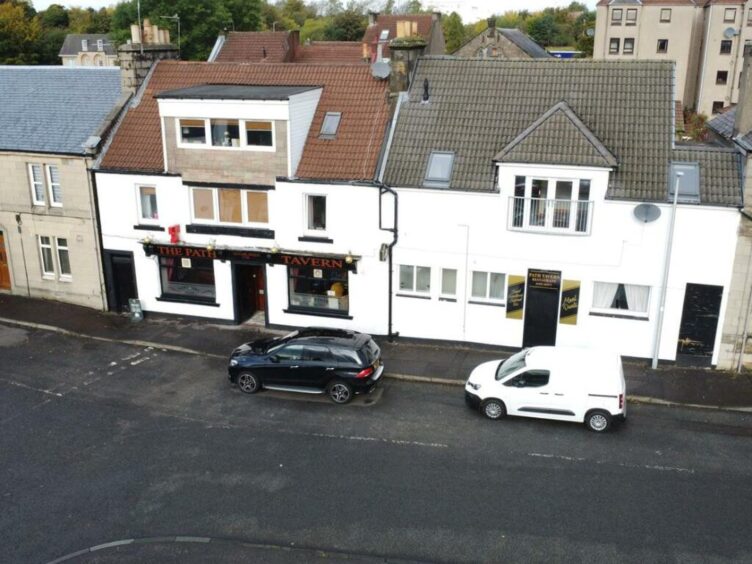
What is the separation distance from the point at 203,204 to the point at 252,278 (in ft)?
10.9

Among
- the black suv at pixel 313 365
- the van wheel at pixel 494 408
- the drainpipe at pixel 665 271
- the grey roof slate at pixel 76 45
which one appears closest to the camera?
the van wheel at pixel 494 408

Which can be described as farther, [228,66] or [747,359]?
[228,66]

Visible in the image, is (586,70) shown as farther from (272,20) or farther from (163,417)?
(272,20)

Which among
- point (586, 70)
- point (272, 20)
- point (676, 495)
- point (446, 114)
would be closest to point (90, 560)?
point (676, 495)

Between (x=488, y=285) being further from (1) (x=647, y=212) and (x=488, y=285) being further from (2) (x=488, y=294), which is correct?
(1) (x=647, y=212)

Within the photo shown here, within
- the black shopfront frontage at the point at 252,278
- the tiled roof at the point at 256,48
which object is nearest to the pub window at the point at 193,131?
the black shopfront frontage at the point at 252,278

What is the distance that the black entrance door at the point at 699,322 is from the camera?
2033cm

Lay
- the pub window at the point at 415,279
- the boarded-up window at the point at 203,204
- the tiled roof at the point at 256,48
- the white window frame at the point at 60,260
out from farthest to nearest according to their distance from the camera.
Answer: the tiled roof at the point at 256,48 → the white window frame at the point at 60,260 → the boarded-up window at the point at 203,204 → the pub window at the point at 415,279

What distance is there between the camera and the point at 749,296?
2008 cm

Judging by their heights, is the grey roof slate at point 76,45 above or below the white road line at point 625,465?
above

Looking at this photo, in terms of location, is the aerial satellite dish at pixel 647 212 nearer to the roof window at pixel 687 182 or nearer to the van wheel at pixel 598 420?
the roof window at pixel 687 182

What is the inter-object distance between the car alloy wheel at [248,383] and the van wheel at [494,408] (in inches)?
255

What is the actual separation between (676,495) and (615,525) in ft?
6.39

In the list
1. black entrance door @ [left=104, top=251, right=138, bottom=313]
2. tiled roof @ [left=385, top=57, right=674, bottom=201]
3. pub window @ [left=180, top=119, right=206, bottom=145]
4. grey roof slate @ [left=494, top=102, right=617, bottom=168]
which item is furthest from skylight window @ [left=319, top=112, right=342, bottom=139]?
black entrance door @ [left=104, top=251, right=138, bottom=313]
